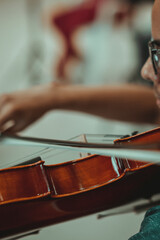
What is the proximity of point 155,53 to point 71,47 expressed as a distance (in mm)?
1437

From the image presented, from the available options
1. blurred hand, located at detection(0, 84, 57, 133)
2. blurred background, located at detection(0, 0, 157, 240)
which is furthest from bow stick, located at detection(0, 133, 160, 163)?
blurred background, located at detection(0, 0, 157, 240)

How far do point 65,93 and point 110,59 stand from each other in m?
1.13

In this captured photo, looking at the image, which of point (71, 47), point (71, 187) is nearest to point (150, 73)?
point (71, 187)

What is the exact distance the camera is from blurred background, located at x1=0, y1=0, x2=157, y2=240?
→ 1.24m

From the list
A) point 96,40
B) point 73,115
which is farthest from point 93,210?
point 96,40

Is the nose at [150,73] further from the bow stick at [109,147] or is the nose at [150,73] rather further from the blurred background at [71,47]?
the blurred background at [71,47]

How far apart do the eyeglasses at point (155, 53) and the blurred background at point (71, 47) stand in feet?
1.54

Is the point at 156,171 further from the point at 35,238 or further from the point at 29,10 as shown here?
the point at 29,10

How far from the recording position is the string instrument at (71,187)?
1.19 feet

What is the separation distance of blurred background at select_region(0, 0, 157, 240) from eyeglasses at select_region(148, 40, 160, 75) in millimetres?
471

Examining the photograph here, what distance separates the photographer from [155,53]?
0.34 metres

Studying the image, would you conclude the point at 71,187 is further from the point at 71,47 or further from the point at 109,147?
the point at 71,47

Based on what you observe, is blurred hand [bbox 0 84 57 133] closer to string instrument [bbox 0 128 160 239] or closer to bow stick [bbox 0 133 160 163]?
string instrument [bbox 0 128 160 239]

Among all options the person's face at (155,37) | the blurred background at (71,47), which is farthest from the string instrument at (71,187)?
the blurred background at (71,47)
